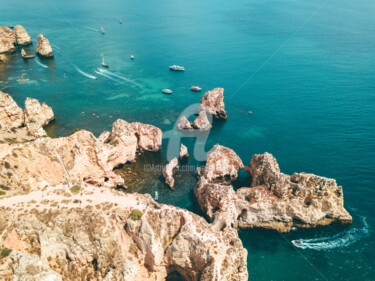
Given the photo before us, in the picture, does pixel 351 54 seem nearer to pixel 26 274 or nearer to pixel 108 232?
pixel 108 232

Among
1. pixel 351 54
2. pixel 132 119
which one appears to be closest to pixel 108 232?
pixel 132 119

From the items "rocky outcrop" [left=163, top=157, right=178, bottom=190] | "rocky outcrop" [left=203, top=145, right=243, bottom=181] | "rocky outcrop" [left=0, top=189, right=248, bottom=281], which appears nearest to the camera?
"rocky outcrop" [left=0, top=189, right=248, bottom=281]

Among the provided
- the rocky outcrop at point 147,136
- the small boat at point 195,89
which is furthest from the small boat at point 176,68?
the rocky outcrop at point 147,136

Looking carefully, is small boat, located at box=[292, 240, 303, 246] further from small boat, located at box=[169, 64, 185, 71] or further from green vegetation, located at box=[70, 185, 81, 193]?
small boat, located at box=[169, 64, 185, 71]

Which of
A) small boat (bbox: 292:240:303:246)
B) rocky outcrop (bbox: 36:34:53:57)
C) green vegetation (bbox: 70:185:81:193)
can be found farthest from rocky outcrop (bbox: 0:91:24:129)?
small boat (bbox: 292:240:303:246)

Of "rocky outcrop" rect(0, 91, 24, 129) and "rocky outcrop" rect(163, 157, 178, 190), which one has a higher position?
"rocky outcrop" rect(0, 91, 24, 129)

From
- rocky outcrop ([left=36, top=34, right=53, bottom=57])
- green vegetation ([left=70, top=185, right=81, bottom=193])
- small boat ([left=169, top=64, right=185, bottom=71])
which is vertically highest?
rocky outcrop ([left=36, top=34, right=53, bottom=57])

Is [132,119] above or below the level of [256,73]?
below

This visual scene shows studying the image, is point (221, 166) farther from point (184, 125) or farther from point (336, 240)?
point (336, 240)
